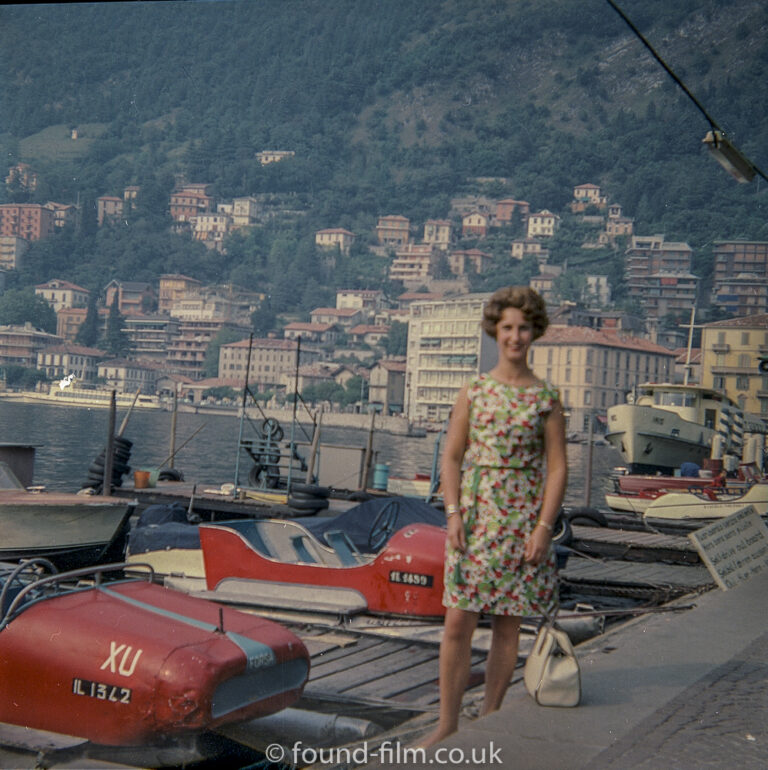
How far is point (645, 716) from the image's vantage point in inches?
158

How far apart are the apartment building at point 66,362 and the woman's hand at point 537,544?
156 m

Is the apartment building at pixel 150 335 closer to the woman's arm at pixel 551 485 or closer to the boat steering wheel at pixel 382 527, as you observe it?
the boat steering wheel at pixel 382 527

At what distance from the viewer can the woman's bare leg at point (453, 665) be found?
12.6 ft

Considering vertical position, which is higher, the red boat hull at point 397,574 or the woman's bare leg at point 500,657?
the woman's bare leg at point 500,657

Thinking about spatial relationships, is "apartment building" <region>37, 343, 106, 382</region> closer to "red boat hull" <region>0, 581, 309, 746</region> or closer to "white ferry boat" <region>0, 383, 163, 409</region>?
"white ferry boat" <region>0, 383, 163, 409</region>

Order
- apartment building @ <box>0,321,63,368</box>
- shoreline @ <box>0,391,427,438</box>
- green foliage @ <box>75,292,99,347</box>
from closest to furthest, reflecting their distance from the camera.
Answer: shoreline @ <box>0,391,427,438</box>
apartment building @ <box>0,321,63,368</box>
green foliage @ <box>75,292,99,347</box>

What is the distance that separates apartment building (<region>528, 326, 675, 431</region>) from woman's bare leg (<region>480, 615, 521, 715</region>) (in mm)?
108713

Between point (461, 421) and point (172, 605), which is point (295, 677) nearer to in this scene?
point (172, 605)

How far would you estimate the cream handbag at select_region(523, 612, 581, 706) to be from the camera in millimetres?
4062

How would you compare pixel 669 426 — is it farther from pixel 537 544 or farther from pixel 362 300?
pixel 362 300

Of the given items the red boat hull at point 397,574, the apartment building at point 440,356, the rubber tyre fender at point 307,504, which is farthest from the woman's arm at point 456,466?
the apartment building at point 440,356

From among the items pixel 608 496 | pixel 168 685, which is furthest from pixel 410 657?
pixel 608 496

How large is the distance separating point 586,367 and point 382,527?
108m

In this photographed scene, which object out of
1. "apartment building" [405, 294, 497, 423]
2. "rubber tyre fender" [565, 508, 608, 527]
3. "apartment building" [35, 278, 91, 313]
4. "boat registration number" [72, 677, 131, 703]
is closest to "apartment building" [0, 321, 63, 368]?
"apartment building" [35, 278, 91, 313]
